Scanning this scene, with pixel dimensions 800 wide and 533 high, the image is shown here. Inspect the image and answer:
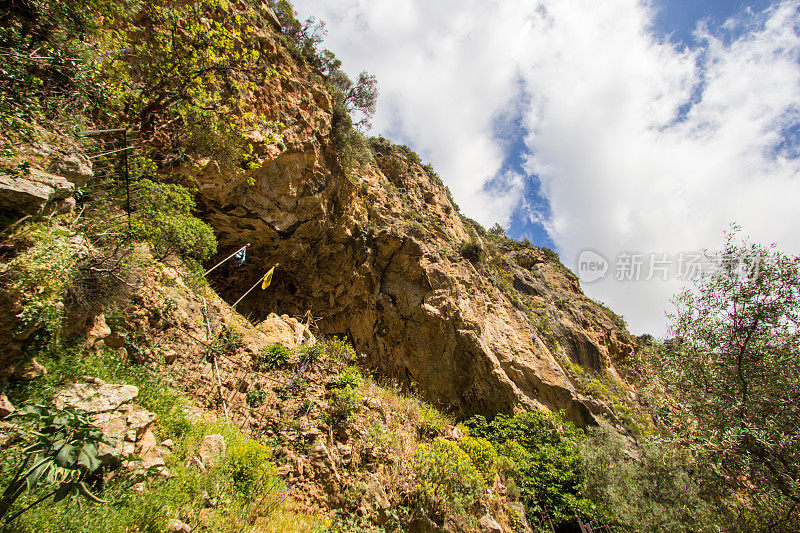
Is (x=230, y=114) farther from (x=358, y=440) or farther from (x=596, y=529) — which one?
(x=596, y=529)

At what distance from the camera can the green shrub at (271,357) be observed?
692 cm

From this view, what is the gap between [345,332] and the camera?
45.2 feet

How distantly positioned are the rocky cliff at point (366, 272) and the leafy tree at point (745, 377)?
216 inches

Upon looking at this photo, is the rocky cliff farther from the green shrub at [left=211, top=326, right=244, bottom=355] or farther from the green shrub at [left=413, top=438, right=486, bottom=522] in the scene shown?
the green shrub at [left=413, top=438, right=486, bottom=522]

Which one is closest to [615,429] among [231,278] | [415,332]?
[415,332]

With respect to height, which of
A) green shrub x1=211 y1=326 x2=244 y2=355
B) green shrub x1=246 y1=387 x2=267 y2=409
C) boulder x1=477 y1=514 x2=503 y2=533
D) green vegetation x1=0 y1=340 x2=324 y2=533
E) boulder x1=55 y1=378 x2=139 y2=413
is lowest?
green vegetation x1=0 y1=340 x2=324 y2=533

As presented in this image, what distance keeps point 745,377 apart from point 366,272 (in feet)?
40.5

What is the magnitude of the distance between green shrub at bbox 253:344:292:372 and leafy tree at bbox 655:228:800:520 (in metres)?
10.1

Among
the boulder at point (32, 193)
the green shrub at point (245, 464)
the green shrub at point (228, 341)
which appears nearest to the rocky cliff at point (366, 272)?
the green shrub at point (228, 341)

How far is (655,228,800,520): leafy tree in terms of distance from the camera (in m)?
6.30

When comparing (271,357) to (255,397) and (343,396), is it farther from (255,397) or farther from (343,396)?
(343,396)

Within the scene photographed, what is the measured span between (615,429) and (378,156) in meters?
19.0

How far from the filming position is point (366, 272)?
1377 centimetres

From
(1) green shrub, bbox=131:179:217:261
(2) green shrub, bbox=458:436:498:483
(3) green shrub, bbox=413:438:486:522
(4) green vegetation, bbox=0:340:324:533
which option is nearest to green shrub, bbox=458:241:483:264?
(2) green shrub, bbox=458:436:498:483
